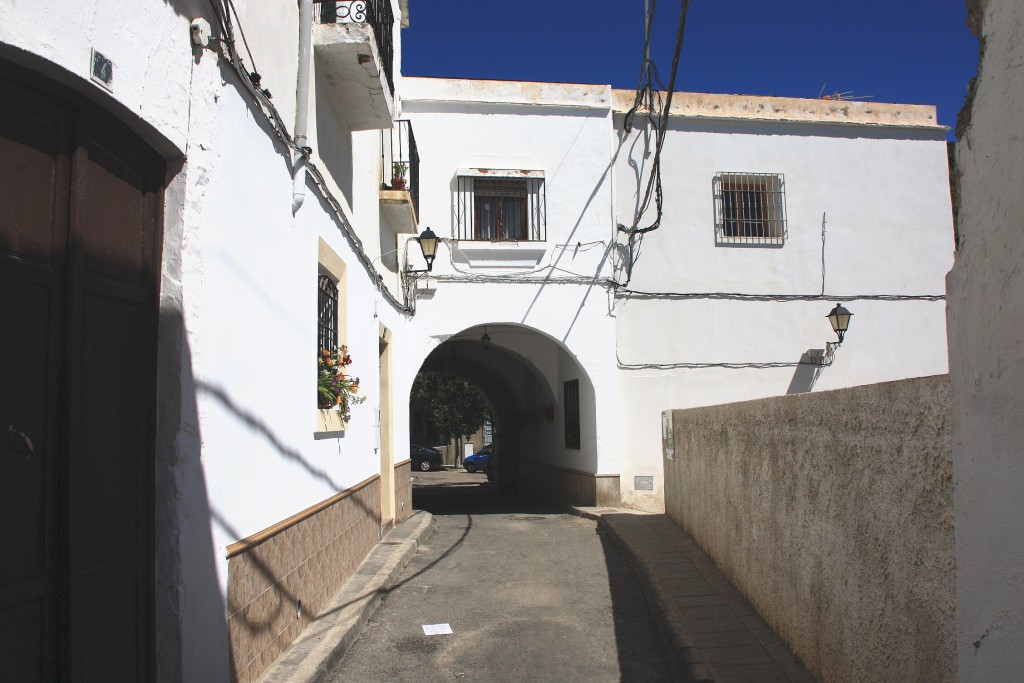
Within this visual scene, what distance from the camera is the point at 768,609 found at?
548 cm

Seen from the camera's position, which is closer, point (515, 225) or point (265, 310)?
point (265, 310)

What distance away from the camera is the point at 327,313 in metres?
6.96

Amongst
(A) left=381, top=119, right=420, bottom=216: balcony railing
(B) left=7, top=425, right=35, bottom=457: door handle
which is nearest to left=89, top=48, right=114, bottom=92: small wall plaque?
→ (B) left=7, top=425, right=35, bottom=457: door handle

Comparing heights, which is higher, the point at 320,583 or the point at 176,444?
the point at 176,444

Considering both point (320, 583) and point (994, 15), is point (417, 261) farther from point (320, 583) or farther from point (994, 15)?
point (994, 15)

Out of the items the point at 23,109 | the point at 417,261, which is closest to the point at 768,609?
the point at 23,109

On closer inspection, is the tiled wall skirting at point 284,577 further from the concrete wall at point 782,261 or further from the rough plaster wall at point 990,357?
the concrete wall at point 782,261

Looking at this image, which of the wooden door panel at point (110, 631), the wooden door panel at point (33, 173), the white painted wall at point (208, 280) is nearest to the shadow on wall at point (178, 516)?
the white painted wall at point (208, 280)

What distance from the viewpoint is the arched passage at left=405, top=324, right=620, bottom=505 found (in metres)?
12.6

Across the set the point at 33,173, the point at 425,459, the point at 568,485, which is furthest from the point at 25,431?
the point at 425,459

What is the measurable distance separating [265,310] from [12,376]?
1955 millimetres

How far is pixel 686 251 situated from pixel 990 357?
1029 cm

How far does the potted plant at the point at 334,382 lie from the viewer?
20.8ft

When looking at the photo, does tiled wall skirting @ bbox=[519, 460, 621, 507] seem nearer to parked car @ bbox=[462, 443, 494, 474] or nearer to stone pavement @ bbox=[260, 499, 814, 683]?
stone pavement @ bbox=[260, 499, 814, 683]
